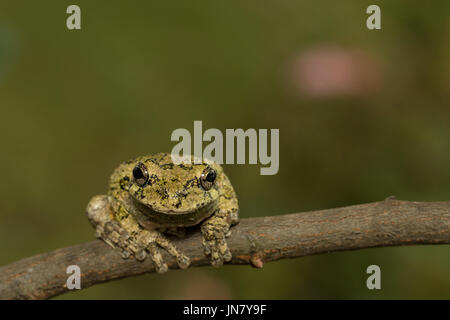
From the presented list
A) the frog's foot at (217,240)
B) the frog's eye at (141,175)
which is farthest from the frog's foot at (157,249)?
the frog's eye at (141,175)

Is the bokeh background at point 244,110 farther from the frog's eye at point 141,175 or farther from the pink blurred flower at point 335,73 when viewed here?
the frog's eye at point 141,175

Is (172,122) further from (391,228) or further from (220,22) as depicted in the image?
(391,228)

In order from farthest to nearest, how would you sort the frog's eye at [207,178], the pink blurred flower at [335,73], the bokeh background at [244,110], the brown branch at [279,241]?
the pink blurred flower at [335,73] → the bokeh background at [244,110] → the frog's eye at [207,178] → the brown branch at [279,241]

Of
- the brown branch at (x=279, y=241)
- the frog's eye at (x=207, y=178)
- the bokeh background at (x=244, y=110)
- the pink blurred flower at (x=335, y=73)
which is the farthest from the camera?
the pink blurred flower at (x=335, y=73)
